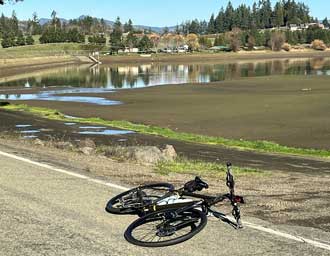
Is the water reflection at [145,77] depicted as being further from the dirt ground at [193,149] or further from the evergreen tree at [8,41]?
the evergreen tree at [8,41]

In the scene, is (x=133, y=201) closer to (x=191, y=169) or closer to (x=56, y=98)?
(x=191, y=169)

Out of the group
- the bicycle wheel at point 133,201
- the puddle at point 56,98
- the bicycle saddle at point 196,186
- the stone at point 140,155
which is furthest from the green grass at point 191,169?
the puddle at point 56,98

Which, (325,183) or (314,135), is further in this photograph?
(314,135)

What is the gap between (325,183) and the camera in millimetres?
11500

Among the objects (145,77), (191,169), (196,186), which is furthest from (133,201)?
(145,77)

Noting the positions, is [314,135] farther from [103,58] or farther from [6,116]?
[103,58]

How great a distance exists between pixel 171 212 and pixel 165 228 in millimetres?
318

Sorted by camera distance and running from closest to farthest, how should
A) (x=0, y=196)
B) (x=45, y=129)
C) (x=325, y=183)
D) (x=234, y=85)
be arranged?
(x=0, y=196), (x=325, y=183), (x=45, y=129), (x=234, y=85)

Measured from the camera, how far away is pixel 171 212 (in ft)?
24.3

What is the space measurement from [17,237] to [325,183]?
6.87 m

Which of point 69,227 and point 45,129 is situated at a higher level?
point 69,227

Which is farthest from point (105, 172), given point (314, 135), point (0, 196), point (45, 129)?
point (314, 135)

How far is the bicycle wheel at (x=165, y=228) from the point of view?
22.5ft

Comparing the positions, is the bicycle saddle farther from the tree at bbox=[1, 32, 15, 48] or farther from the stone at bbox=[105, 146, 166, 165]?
the tree at bbox=[1, 32, 15, 48]
